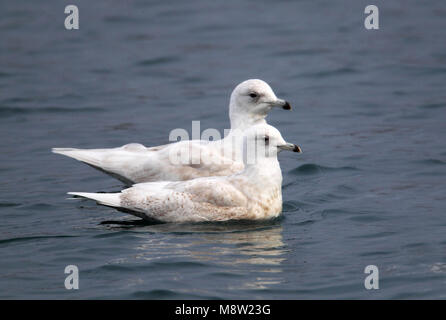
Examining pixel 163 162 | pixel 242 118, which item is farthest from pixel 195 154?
pixel 242 118

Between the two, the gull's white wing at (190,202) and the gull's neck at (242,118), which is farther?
the gull's neck at (242,118)

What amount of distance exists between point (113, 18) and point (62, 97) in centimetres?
538

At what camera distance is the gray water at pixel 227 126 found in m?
8.62

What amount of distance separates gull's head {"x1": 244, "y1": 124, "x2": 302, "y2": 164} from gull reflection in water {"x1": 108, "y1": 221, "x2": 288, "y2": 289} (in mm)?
747

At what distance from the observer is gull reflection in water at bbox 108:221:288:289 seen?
854cm

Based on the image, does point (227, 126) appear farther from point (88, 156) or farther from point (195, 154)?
point (195, 154)

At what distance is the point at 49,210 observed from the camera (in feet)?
35.7

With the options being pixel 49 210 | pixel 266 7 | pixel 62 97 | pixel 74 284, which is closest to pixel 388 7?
pixel 266 7

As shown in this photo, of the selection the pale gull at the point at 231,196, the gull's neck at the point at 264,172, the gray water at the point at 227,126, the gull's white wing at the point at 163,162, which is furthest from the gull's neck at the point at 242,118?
the gull's neck at the point at 264,172

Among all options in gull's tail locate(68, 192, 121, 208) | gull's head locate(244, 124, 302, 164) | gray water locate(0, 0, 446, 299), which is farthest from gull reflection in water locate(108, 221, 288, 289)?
gull's head locate(244, 124, 302, 164)

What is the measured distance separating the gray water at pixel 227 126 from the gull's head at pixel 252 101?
1.11 meters

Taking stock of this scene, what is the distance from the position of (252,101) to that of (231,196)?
1715 mm

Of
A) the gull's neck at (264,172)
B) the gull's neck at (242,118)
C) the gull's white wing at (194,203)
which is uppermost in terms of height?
the gull's neck at (242,118)

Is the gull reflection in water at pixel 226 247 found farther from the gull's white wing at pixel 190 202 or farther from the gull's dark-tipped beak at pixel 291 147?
the gull's dark-tipped beak at pixel 291 147
